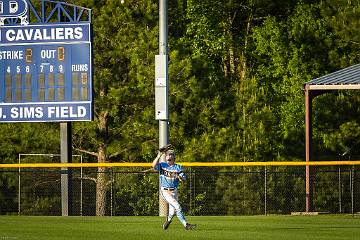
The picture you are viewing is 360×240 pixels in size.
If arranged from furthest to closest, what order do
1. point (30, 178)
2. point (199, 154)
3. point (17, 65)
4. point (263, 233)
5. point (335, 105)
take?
1. point (335, 105)
2. point (199, 154)
3. point (30, 178)
4. point (17, 65)
5. point (263, 233)

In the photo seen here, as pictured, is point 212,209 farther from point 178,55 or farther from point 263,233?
→ point 263,233

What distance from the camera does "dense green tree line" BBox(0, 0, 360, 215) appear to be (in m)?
43.4

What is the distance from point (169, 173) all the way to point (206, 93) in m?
20.5

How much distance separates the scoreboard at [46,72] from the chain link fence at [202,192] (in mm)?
3871

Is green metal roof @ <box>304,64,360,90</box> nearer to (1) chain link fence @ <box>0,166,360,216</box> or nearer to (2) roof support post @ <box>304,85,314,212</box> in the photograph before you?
(2) roof support post @ <box>304,85,314,212</box>

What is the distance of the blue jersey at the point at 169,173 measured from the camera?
76.4ft

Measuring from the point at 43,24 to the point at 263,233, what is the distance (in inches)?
470

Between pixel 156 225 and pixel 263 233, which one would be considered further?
pixel 156 225

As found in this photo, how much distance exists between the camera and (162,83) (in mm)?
31750

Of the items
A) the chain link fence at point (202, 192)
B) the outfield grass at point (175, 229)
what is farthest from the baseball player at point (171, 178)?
the chain link fence at point (202, 192)

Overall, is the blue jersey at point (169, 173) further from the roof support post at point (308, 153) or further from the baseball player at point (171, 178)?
the roof support post at point (308, 153)

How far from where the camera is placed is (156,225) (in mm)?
26016

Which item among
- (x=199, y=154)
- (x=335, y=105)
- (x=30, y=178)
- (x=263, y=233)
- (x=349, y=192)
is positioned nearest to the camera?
(x=263, y=233)

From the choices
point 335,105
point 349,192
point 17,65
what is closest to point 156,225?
point 17,65
